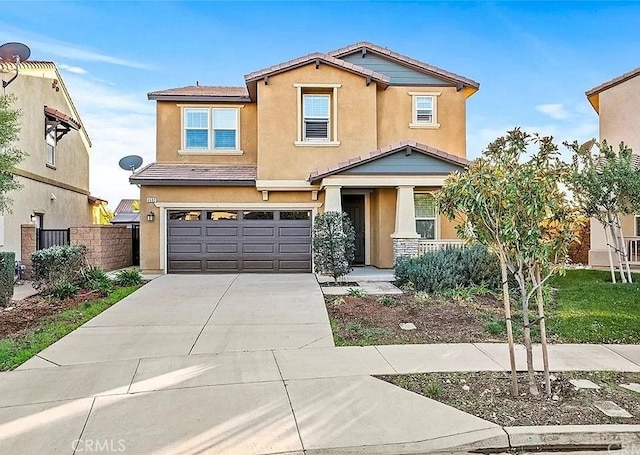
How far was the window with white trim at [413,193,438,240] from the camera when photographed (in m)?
15.9

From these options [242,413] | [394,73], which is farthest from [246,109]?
[242,413]

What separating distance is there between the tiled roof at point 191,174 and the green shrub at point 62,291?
16.2ft

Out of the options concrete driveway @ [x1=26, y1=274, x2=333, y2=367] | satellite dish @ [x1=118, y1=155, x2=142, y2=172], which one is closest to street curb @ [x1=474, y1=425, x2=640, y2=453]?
concrete driveway @ [x1=26, y1=274, x2=333, y2=367]

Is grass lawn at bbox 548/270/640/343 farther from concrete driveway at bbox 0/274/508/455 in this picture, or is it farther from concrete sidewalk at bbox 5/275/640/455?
concrete driveway at bbox 0/274/508/455

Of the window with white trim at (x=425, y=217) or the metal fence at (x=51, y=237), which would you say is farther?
the window with white trim at (x=425, y=217)

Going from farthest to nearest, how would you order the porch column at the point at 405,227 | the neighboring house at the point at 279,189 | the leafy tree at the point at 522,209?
the neighboring house at the point at 279,189 → the porch column at the point at 405,227 → the leafy tree at the point at 522,209

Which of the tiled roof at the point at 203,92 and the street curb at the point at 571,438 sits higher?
the tiled roof at the point at 203,92

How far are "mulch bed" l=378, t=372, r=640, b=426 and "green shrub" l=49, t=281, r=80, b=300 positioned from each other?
346 inches

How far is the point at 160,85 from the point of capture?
1792cm

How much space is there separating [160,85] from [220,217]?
6.04 metres

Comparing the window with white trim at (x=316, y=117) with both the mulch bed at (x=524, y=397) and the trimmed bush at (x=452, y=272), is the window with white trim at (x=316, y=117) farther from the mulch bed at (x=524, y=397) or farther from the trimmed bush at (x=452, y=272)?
the mulch bed at (x=524, y=397)

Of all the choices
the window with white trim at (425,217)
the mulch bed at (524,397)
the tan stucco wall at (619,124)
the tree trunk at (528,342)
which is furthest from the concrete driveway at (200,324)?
the tan stucco wall at (619,124)

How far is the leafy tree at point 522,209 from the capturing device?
480 cm

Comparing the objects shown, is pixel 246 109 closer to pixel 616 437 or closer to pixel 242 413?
pixel 242 413
